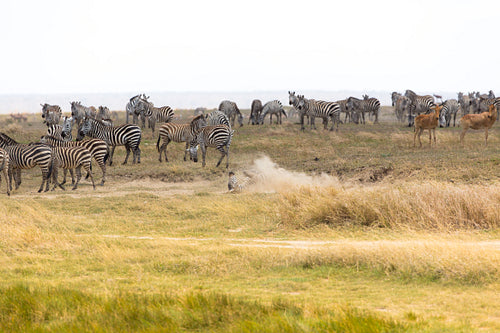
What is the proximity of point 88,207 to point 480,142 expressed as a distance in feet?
64.0

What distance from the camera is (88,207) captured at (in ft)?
55.5

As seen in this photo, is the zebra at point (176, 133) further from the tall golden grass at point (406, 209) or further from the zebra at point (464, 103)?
the zebra at point (464, 103)

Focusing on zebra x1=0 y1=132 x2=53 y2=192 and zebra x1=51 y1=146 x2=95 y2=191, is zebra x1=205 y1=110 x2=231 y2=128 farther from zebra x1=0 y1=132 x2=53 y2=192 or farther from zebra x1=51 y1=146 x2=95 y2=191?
zebra x1=0 y1=132 x2=53 y2=192

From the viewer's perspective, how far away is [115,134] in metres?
26.5

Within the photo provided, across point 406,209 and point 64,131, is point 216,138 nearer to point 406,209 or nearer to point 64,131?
point 64,131

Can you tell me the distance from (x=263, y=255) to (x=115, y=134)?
57.4 ft

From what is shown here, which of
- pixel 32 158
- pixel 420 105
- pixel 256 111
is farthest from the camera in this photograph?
pixel 256 111

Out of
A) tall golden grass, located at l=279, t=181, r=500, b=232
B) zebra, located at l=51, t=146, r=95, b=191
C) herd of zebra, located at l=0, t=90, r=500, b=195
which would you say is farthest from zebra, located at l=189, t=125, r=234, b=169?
tall golden grass, located at l=279, t=181, r=500, b=232

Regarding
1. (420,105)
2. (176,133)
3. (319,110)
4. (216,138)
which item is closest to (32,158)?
(216,138)

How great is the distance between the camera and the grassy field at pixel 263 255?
294 inches

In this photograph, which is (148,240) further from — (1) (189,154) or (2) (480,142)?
(2) (480,142)

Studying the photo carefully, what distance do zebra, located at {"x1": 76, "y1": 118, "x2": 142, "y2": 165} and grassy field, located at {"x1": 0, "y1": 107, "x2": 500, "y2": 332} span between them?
196 inches

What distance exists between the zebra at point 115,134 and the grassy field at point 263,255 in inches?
196

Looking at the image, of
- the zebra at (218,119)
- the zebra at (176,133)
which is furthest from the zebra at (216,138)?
the zebra at (218,119)
